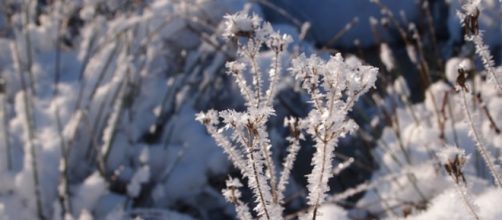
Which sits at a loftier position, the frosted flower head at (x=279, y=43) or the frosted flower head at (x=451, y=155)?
the frosted flower head at (x=279, y=43)

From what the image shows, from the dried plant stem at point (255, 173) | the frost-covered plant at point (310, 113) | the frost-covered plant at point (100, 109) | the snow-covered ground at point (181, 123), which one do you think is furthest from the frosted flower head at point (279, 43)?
the frost-covered plant at point (100, 109)

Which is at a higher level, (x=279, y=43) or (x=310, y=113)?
(x=279, y=43)

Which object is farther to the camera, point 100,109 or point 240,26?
point 100,109

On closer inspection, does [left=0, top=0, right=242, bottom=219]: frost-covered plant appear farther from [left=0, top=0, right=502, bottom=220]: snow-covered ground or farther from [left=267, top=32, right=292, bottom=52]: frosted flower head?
[left=267, top=32, right=292, bottom=52]: frosted flower head

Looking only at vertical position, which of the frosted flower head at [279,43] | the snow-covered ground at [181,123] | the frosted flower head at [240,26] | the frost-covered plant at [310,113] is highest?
the snow-covered ground at [181,123]

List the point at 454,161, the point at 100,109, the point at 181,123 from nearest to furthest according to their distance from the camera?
the point at 454,161
the point at 100,109
the point at 181,123

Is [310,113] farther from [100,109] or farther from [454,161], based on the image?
[100,109]

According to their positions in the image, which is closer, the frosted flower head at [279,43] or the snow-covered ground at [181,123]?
the frosted flower head at [279,43]

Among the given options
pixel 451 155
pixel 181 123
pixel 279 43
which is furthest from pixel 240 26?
pixel 181 123

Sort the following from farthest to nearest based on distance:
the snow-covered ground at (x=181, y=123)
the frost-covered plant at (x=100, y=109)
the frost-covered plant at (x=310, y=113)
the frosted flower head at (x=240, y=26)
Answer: the frost-covered plant at (x=100, y=109) → the snow-covered ground at (x=181, y=123) → the frosted flower head at (x=240, y=26) → the frost-covered plant at (x=310, y=113)

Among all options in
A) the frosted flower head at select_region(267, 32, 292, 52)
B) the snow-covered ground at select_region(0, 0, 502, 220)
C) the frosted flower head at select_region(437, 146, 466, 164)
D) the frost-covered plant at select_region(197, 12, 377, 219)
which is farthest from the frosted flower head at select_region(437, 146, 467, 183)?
the snow-covered ground at select_region(0, 0, 502, 220)

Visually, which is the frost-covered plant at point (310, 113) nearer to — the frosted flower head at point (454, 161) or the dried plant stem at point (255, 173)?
the dried plant stem at point (255, 173)
